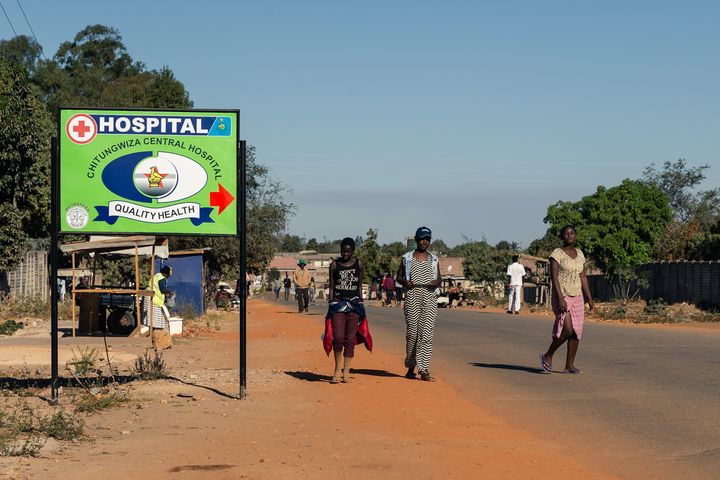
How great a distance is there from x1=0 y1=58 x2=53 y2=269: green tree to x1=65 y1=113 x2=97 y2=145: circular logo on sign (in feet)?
68.5

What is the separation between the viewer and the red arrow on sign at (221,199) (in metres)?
12.2

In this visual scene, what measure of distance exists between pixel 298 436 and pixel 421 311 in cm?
439

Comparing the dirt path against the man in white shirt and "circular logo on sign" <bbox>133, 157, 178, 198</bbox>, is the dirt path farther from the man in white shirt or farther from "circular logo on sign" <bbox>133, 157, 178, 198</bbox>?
the man in white shirt

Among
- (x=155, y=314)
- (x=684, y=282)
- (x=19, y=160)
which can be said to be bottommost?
(x=155, y=314)

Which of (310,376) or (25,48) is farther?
(25,48)

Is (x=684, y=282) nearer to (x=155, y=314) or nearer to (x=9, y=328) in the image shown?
(x=155, y=314)

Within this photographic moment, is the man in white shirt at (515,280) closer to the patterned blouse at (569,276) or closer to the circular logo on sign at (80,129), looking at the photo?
the patterned blouse at (569,276)

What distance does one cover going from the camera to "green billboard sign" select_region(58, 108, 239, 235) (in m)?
12.1

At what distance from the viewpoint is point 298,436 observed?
936 cm

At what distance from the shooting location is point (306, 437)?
929 centimetres

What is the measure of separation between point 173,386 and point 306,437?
441 cm

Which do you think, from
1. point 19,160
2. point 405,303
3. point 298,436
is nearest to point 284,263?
point 19,160

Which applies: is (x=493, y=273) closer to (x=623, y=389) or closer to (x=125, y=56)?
(x=125, y=56)

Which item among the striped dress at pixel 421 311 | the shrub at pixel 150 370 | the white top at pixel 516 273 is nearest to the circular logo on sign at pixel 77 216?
the shrub at pixel 150 370
